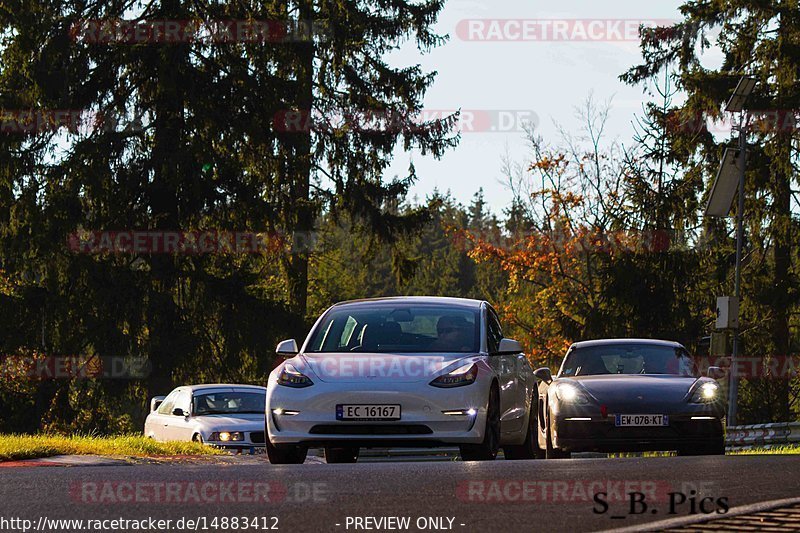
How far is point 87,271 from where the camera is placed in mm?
33750

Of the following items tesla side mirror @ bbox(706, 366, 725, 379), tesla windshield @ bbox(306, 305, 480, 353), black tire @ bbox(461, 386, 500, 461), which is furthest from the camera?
tesla side mirror @ bbox(706, 366, 725, 379)

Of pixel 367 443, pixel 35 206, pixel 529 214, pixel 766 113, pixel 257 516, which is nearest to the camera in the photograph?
pixel 257 516

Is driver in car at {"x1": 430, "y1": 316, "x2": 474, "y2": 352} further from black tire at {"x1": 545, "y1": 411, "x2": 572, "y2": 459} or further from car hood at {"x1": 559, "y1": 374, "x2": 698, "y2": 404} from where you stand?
black tire at {"x1": 545, "y1": 411, "x2": 572, "y2": 459}

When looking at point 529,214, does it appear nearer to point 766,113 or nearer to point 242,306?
point 766,113

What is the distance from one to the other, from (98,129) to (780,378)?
20858mm

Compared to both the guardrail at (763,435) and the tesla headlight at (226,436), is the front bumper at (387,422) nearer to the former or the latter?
the tesla headlight at (226,436)

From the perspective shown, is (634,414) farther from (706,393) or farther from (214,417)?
(214,417)

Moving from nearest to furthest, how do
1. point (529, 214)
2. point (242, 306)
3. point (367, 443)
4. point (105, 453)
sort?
point (367, 443) < point (105, 453) < point (242, 306) < point (529, 214)

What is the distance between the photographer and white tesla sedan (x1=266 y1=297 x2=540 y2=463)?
1290cm

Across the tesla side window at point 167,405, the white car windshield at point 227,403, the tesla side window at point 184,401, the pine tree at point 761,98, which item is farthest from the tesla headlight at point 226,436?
the pine tree at point 761,98

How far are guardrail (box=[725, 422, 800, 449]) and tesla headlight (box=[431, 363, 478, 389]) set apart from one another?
14.4 m

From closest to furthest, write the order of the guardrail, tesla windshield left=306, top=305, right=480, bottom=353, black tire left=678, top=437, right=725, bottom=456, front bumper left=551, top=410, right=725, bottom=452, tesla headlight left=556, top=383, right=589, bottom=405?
tesla windshield left=306, top=305, right=480, bottom=353 → front bumper left=551, top=410, right=725, bottom=452 → black tire left=678, top=437, right=725, bottom=456 → tesla headlight left=556, top=383, right=589, bottom=405 → the guardrail

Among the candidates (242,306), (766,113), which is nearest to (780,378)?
(766,113)

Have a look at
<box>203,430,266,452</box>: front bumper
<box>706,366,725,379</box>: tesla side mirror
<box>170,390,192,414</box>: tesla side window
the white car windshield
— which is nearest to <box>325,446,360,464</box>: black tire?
<box>706,366,725,379</box>: tesla side mirror
